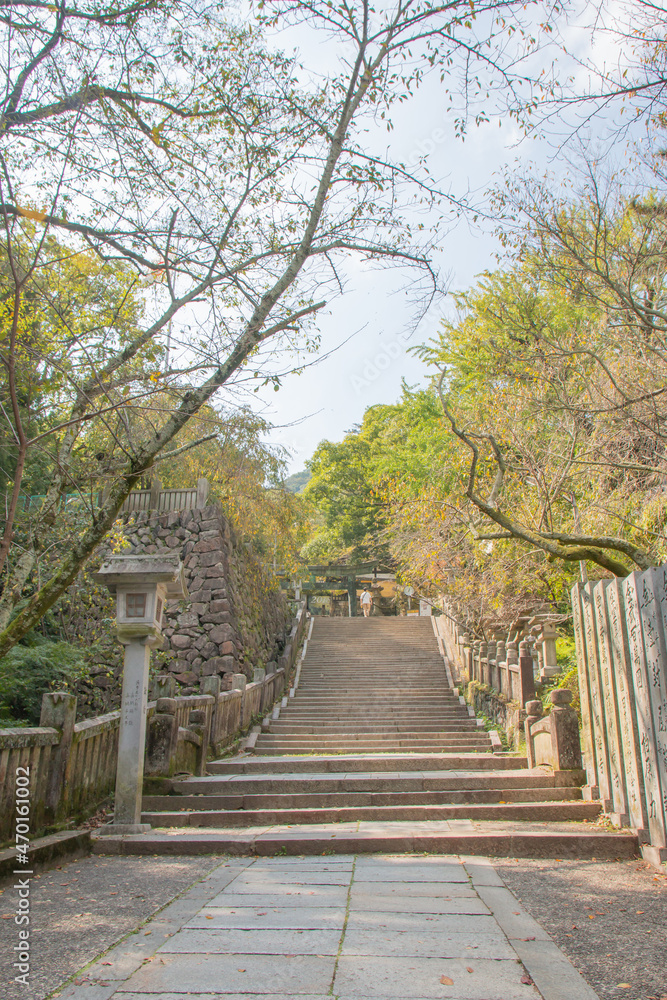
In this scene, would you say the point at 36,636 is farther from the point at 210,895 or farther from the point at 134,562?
the point at 210,895

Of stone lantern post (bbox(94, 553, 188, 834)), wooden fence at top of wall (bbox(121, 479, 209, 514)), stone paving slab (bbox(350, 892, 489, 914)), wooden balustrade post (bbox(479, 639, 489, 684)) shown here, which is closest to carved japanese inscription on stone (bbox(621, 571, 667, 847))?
stone paving slab (bbox(350, 892, 489, 914))

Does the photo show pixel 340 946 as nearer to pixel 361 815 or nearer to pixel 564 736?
pixel 361 815

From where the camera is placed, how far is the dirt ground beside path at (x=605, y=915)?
267 cm

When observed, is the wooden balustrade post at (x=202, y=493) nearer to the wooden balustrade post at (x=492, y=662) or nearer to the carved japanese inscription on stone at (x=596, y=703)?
the wooden balustrade post at (x=492, y=662)

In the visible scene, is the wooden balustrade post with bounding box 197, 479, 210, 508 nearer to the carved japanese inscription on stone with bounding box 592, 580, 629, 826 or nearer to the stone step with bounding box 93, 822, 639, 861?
the stone step with bounding box 93, 822, 639, 861

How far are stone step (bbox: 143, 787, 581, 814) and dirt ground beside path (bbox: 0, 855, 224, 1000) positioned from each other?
5.33 feet

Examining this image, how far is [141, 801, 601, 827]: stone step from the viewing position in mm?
6023

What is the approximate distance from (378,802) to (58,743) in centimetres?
321

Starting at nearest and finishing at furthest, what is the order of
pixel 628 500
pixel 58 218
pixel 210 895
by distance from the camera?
pixel 210 895 < pixel 58 218 < pixel 628 500

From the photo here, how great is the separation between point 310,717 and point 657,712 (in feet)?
35.3

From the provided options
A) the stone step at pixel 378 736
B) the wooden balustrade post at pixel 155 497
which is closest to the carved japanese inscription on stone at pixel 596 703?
the stone step at pixel 378 736

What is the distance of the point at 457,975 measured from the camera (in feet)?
8.54

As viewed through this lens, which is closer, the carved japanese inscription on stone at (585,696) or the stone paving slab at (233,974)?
the stone paving slab at (233,974)

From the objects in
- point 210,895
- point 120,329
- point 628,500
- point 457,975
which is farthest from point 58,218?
point 628,500
